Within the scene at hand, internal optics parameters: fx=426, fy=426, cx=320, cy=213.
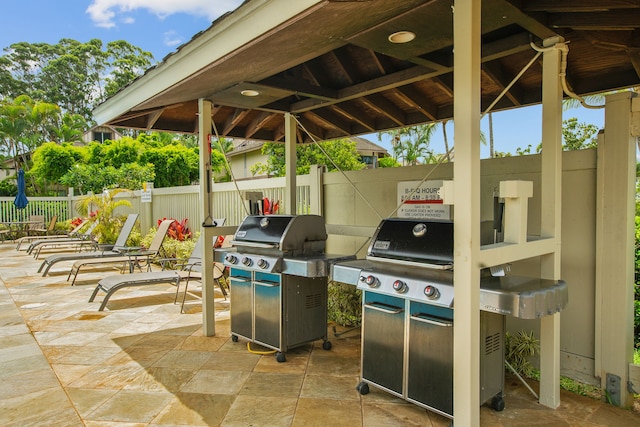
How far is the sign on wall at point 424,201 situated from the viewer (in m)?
4.04

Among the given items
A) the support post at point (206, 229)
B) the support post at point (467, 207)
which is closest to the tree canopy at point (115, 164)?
the support post at point (206, 229)

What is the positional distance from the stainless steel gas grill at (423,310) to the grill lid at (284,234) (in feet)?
2.82

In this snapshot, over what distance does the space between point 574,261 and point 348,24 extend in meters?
2.36

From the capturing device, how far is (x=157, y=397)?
297 cm

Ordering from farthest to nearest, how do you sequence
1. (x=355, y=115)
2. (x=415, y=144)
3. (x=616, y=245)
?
(x=415, y=144), (x=355, y=115), (x=616, y=245)

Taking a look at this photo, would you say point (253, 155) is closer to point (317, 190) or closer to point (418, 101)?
point (317, 190)

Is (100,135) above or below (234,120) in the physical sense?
above

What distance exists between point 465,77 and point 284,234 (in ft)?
6.54

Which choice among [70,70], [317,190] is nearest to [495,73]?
[317,190]

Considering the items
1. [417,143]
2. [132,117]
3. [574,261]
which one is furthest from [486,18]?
[417,143]

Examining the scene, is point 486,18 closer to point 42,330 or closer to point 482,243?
point 482,243

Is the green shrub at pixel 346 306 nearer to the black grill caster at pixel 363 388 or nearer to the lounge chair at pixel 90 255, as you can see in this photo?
the black grill caster at pixel 363 388

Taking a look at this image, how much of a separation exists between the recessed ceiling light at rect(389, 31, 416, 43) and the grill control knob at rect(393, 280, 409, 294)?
5.09ft

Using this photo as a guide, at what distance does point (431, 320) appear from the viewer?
253cm
